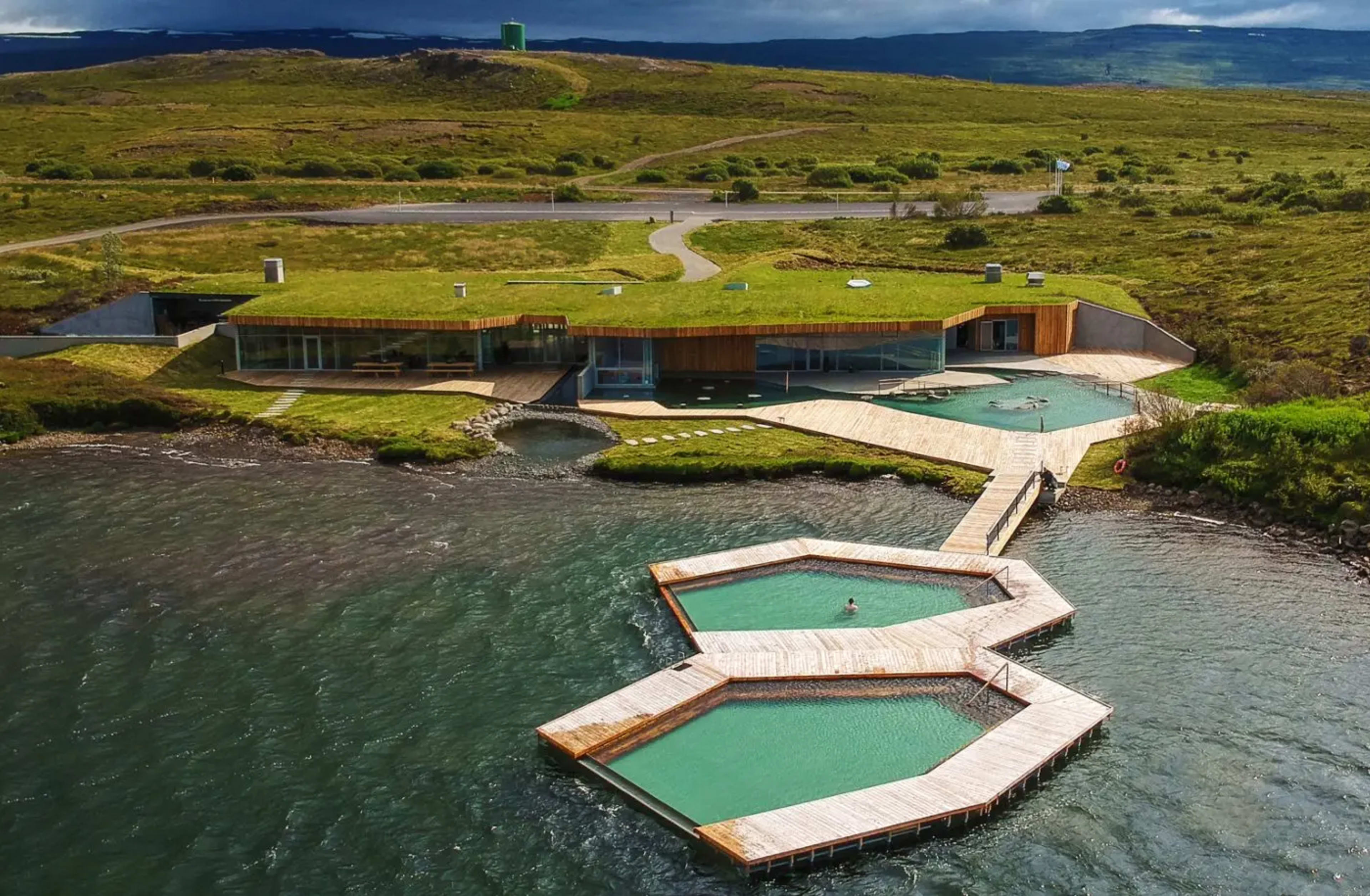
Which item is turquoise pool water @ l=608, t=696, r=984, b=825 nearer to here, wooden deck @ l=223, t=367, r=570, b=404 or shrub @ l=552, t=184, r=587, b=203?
wooden deck @ l=223, t=367, r=570, b=404

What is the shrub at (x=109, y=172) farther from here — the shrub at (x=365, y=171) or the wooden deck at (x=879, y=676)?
the wooden deck at (x=879, y=676)

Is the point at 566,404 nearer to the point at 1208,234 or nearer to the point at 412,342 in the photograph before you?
the point at 412,342

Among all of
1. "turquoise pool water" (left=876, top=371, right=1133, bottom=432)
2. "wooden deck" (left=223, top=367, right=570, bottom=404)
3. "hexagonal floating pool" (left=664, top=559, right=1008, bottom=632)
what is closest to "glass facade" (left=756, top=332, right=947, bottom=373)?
"turquoise pool water" (left=876, top=371, right=1133, bottom=432)

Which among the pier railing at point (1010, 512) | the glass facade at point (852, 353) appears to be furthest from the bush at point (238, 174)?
the pier railing at point (1010, 512)

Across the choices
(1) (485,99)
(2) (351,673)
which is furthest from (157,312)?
(1) (485,99)

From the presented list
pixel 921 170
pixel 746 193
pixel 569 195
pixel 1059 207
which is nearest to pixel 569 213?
pixel 569 195

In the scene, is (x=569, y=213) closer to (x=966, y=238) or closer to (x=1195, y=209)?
(x=966, y=238)
